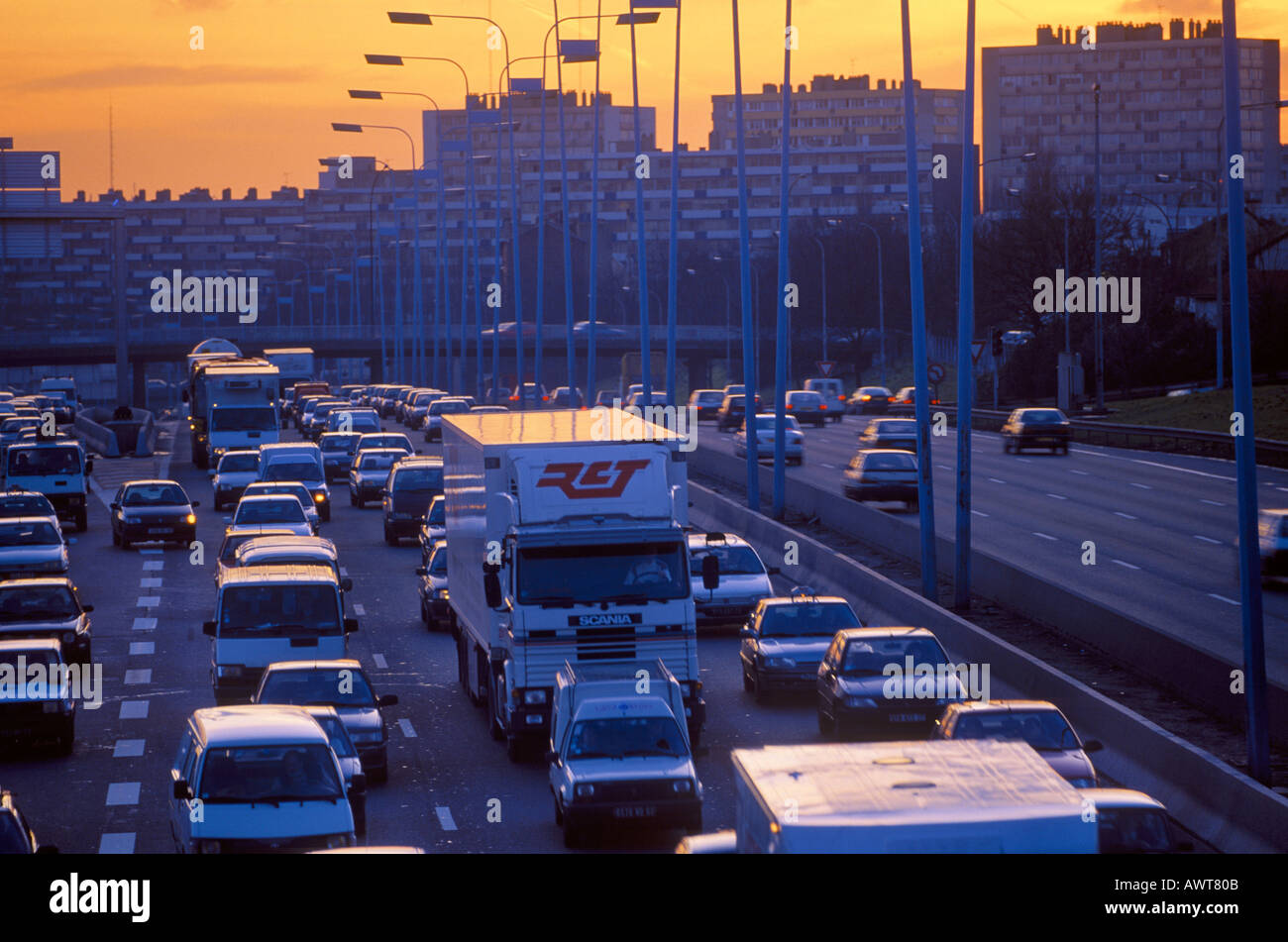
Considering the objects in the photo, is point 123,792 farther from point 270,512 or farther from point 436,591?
point 270,512

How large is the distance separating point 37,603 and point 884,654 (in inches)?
485

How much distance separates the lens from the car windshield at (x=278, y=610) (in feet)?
81.3

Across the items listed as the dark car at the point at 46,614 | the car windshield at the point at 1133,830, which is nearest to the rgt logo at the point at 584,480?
the car windshield at the point at 1133,830

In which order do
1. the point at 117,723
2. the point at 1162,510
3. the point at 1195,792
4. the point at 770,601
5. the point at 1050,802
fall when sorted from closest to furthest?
the point at 1050,802 → the point at 1195,792 → the point at 117,723 → the point at 770,601 → the point at 1162,510

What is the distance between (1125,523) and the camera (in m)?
43.3

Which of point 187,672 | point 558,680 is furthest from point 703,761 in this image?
point 187,672

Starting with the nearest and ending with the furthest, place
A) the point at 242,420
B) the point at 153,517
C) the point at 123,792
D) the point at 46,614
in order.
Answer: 1. the point at 123,792
2. the point at 46,614
3. the point at 153,517
4. the point at 242,420

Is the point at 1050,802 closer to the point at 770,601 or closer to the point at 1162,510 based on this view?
the point at 770,601

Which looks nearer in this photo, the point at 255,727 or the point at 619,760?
the point at 255,727

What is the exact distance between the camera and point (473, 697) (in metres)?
25.2

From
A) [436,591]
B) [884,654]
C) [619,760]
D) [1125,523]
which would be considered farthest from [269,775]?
[1125,523]

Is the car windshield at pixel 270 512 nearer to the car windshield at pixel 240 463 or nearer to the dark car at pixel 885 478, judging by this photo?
the car windshield at pixel 240 463

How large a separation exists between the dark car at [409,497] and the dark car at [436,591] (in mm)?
10889
